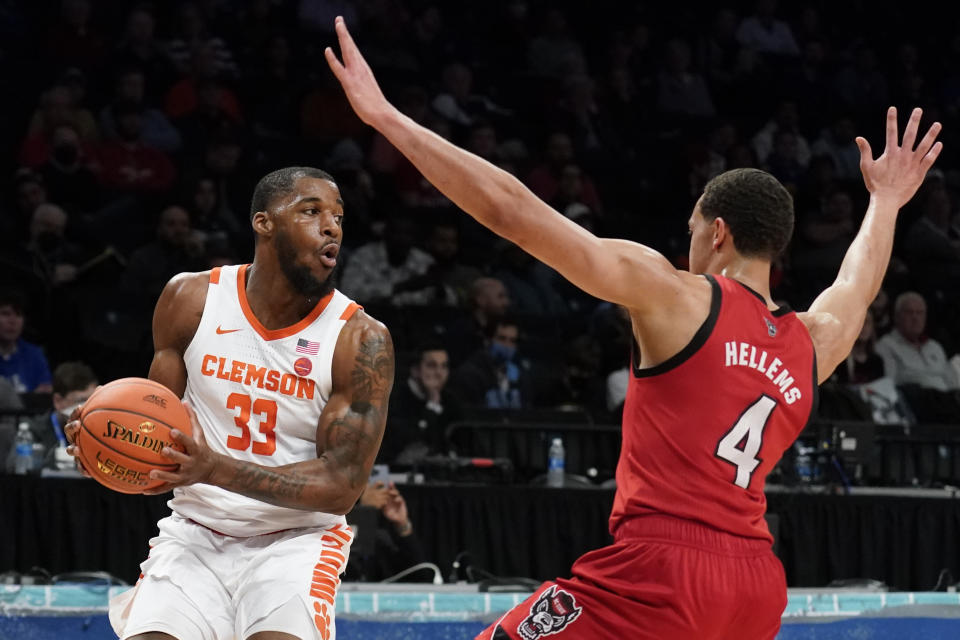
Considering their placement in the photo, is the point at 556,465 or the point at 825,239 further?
the point at 825,239

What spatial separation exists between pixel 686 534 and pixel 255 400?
1.47m

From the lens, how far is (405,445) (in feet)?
30.4

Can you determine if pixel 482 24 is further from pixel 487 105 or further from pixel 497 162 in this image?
pixel 497 162

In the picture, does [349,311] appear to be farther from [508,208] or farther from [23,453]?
[23,453]

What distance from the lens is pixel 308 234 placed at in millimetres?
4332

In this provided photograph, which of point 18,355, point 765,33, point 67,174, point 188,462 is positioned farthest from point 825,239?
point 188,462

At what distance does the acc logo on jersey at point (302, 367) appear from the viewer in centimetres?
427

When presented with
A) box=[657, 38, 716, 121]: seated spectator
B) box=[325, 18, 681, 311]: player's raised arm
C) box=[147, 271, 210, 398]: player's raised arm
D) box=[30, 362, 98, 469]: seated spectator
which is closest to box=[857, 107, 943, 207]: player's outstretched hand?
box=[325, 18, 681, 311]: player's raised arm

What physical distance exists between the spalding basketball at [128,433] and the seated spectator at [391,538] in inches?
160

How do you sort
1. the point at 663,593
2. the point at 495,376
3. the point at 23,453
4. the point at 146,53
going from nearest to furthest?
the point at 663,593, the point at 23,453, the point at 495,376, the point at 146,53

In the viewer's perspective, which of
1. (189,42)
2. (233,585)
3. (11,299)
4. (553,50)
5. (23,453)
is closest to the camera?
(233,585)

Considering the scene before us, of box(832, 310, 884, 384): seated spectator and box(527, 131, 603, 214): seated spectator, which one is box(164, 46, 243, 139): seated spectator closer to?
box(527, 131, 603, 214): seated spectator

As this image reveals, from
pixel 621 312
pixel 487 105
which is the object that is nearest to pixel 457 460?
pixel 621 312

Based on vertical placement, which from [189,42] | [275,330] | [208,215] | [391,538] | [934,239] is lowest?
[391,538]
